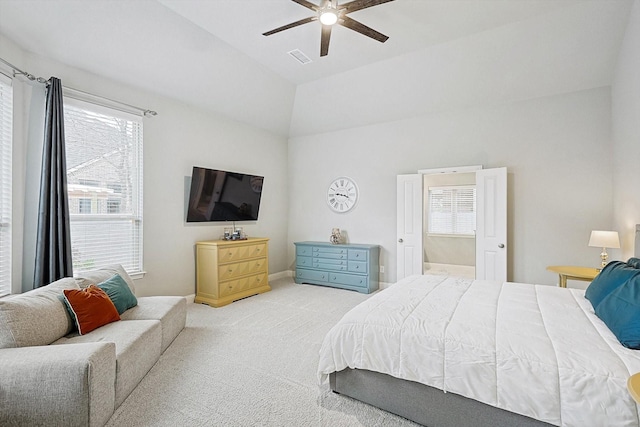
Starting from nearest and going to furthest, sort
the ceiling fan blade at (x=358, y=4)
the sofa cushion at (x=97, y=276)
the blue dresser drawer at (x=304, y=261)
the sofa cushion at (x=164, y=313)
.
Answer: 1. the ceiling fan blade at (x=358, y=4)
2. the sofa cushion at (x=97, y=276)
3. the sofa cushion at (x=164, y=313)
4. the blue dresser drawer at (x=304, y=261)

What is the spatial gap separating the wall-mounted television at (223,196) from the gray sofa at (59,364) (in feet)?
7.44

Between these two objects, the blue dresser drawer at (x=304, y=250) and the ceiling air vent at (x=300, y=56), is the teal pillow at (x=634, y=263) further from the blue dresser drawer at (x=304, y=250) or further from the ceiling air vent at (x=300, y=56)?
the blue dresser drawer at (x=304, y=250)

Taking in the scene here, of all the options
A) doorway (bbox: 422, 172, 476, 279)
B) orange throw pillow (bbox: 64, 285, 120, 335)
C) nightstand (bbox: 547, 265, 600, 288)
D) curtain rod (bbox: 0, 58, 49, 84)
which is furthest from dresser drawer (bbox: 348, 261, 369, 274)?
curtain rod (bbox: 0, 58, 49, 84)

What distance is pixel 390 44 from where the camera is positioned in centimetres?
406

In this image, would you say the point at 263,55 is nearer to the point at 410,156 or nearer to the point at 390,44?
the point at 390,44

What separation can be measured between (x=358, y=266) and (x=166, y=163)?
343 centimetres

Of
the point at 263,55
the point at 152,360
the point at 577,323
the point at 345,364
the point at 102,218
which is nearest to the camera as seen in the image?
the point at 577,323

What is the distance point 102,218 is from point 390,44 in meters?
4.20

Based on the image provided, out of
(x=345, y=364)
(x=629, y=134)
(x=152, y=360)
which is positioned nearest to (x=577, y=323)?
(x=345, y=364)

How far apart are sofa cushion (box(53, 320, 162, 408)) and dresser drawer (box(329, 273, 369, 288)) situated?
3331mm

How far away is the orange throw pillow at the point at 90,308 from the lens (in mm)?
2445

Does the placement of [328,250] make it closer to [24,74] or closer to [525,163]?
[525,163]

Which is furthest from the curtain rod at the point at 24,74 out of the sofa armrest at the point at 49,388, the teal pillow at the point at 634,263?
the teal pillow at the point at 634,263

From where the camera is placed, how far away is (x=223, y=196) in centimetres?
510
